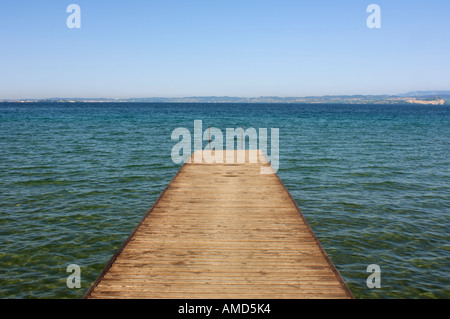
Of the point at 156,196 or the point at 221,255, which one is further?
the point at 156,196

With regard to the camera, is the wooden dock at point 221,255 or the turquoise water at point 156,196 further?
the turquoise water at point 156,196

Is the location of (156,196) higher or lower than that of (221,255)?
lower

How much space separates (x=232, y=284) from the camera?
252 inches

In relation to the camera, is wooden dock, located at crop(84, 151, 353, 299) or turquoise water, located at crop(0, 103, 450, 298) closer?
wooden dock, located at crop(84, 151, 353, 299)

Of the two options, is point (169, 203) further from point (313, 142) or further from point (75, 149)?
point (313, 142)

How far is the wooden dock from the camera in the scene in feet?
20.4

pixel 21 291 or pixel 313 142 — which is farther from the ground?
pixel 313 142

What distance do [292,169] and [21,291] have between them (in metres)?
17.3

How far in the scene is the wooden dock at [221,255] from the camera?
623 cm

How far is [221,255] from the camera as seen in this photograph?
25.0 feet

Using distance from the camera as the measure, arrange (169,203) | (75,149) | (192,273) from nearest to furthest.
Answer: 1. (192,273)
2. (169,203)
3. (75,149)
